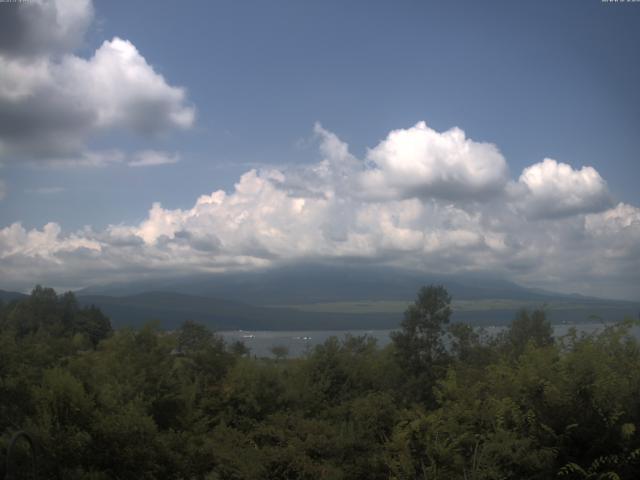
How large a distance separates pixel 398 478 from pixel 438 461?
101 centimetres

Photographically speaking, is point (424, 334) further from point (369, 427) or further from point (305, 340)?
point (369, 427)

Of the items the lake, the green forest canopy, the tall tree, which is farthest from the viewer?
the tall tree

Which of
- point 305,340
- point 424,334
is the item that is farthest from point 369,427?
point 305,340

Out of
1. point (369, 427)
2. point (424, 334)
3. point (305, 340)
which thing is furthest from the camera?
point (305, 340)

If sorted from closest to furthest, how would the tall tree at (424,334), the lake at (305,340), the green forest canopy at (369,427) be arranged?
the green forest canopy at (369,427), the lake at (305,340), the tall tree at (424,334)

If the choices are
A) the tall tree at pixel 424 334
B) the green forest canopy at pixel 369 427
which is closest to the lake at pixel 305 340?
the green forest canopy at pixel 369 427

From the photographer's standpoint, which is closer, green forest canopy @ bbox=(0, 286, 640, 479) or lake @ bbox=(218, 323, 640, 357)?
green forest canopy @ bbox=(0, 286, 640, 479)

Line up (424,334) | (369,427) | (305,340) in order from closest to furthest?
(369,427) → (424,334) → (305,340)

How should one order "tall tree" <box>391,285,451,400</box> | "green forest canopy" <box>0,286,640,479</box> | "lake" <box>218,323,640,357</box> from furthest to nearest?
"tall tree" <box>391,285,451,400</box>, "lake" <box>218,323,640,357</box>, "green forest canopy" <box>0,286,640,479</box>

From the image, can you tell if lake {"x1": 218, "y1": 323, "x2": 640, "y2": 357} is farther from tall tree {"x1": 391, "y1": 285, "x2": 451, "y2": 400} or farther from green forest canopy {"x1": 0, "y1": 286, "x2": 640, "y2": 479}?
tall tree {"x1": 391, "y1": 285, "x2": 451, "y2": 400}

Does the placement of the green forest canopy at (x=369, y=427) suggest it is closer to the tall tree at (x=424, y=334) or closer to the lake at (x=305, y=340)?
the lake at (x=305, y=340)

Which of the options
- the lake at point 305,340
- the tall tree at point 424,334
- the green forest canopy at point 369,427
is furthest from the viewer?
the tall tree at point 424,334

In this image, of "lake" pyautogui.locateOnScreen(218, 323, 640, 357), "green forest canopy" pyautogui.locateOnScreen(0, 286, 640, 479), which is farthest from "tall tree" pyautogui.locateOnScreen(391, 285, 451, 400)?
"green forest canopy" pyautogui.locateOnScreen(0, 286, 640, 479)

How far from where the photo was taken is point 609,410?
1052 cm
